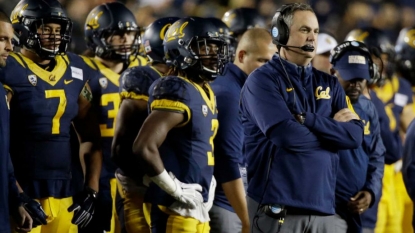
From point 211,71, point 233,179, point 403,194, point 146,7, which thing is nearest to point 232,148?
point 233,179

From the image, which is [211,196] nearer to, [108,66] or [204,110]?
[204,110]

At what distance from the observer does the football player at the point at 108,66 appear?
5.95 meters

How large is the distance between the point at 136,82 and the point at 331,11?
8.05m

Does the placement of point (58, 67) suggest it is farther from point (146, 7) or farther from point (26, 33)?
point (146, 7)

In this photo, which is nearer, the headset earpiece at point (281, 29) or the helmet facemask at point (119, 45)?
the headset earpiece at point (281, 29)

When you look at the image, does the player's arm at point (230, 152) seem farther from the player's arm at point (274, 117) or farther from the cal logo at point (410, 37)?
the cal logo at point (410, 37)

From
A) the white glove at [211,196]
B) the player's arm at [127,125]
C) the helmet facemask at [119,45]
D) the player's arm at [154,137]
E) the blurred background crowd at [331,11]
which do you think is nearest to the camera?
the player's arm at [154,137]

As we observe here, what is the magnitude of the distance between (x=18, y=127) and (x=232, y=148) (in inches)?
46.9

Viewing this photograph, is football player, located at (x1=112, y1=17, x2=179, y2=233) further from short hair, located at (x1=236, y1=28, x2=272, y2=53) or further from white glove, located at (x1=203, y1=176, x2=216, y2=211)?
short hair, located at (x1=236, y1=28, x2=272, y2=53)

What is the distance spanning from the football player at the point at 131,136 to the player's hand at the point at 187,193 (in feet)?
1.60

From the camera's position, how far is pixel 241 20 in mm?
7445

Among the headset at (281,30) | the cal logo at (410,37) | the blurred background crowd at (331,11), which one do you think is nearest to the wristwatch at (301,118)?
the headset at (281,30)

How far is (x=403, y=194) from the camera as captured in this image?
26.4ft

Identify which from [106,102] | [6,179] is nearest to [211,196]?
[6,179]
